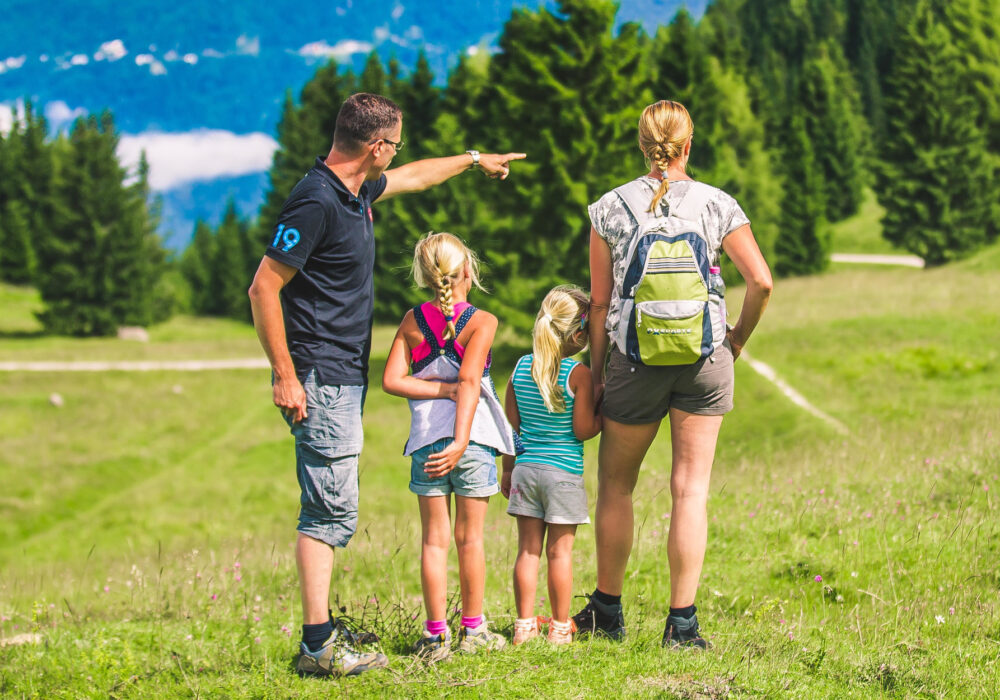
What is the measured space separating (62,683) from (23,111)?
7925 cm

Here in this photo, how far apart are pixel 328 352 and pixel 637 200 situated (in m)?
1.73

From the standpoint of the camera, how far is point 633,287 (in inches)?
166

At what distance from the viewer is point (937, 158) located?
46.8 metres

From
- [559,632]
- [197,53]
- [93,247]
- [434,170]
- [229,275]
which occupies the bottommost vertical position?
[559,632]

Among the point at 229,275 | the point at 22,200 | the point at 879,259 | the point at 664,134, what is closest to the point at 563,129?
the point at 664,134

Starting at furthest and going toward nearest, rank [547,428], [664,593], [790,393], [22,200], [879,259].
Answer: [22,200], [879,259], [790,393], [664,593], [547,428]

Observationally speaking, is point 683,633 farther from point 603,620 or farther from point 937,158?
point 937,158

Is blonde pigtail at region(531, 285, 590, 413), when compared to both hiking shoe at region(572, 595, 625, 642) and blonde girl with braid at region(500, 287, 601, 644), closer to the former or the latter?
blonde girl with braid at region(500, 287, 601, 644)

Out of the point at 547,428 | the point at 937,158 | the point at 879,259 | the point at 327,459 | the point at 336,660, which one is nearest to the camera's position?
the point at 336,660

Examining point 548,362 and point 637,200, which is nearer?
point 637,200

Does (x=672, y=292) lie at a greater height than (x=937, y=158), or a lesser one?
lesser

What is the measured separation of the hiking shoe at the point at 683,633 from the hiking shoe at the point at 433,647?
3.62 ft

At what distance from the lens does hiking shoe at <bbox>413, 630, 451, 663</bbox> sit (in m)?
4.26

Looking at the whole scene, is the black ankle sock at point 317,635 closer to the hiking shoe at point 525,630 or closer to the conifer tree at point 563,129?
the hiking shoe at point 525,630
